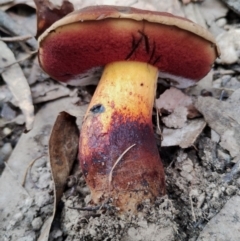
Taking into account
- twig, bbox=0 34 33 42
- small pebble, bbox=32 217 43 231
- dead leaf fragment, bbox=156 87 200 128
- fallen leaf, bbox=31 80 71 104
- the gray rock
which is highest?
twig, bbox=0 34 33 42

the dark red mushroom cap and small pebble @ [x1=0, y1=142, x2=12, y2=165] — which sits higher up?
the dark red mushroom cap

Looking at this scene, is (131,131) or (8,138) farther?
(8,138)

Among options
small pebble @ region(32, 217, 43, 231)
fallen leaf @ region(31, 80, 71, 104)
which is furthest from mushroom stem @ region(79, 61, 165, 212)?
fallen leaf @ region(31, 80, 71, 104)

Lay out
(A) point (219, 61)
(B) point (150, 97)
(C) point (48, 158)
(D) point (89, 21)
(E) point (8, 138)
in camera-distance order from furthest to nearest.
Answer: (A) point (219, 61) < (E) point (8, 138) < (C) point (48, 158) < (B) point (150, 97) < (D) point (89, 21)

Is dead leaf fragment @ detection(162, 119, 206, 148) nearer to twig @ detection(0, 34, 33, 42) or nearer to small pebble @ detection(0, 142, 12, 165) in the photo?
small pebble @ detection(0, 142, 12, 165)

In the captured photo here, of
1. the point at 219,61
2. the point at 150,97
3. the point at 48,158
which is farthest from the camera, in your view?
the point at 219,61

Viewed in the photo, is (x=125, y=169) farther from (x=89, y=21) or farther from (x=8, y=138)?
(x=8, y=138)

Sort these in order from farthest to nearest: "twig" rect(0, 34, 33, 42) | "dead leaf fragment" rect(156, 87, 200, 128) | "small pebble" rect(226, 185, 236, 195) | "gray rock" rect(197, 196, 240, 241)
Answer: "twig" rect(0, 34, 33, 42) → "dead leaf fragment" rect(156, 87, 200, 128) → "small pebble" rect(226, 185, 236, 195) → "gray rock" rect(197, 196, 240, 241)

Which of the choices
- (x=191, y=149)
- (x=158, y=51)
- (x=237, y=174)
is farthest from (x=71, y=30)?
(x=237, y=174)

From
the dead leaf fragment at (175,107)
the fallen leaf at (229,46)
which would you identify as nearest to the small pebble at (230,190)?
the dead leaf fragment at (175,107)
